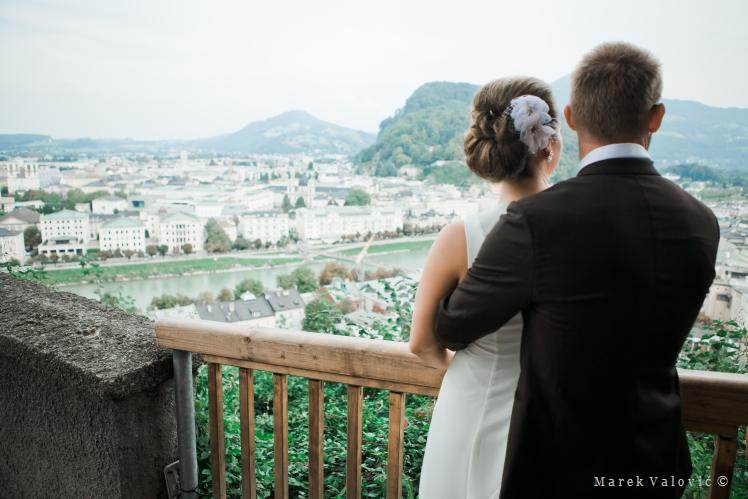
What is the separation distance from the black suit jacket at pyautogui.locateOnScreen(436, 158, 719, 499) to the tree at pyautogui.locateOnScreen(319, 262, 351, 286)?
3115mm

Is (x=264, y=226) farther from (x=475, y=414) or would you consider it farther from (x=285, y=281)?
(x=475, y=414)

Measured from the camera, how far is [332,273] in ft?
14.0

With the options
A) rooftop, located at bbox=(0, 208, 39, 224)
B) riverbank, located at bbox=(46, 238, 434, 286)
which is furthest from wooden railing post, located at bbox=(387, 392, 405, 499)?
rooftop, located at bbox=(0, 208, 39, 224)

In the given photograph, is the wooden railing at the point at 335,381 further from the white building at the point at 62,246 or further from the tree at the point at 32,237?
the tree at the point at 32,237

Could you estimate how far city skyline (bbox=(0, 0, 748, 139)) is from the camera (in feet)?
8.64

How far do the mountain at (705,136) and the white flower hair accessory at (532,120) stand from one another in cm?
200

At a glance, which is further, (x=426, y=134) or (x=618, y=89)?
(x=426, y=134)

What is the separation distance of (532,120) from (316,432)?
39.2 inches

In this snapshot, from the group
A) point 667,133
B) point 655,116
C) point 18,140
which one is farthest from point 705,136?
point 18,140

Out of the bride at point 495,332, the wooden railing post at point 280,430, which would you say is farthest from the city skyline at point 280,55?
the wooden railing post at point 280,430

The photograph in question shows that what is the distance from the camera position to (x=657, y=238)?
0.79m

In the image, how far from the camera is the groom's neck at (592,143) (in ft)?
2.80

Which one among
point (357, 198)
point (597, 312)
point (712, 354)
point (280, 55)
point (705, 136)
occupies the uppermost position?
point (280, 55)

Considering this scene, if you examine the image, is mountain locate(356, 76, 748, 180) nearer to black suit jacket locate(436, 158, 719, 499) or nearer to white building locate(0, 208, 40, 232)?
black suit jacket locate(436, 158, 719, 499)
